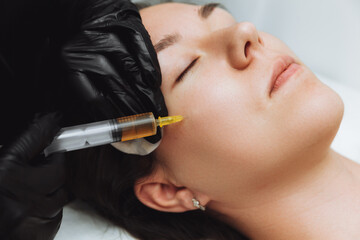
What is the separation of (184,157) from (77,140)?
324 millimetres

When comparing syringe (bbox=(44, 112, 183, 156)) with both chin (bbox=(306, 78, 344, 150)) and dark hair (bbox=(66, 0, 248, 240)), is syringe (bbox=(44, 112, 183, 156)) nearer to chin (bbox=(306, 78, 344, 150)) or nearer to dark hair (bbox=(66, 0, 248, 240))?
dark hair (bbox=(66, 0, 248, 240))

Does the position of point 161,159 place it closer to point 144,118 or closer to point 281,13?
point 144,118

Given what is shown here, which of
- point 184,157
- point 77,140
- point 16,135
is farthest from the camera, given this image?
point 184,157

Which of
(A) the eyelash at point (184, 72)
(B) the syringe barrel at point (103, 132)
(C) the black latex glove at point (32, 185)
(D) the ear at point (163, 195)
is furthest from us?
(D) the ear at point (163, 195)

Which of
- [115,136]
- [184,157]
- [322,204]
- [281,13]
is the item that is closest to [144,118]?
[115,136]

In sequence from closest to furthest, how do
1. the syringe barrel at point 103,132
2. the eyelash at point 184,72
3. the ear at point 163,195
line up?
the syringe barrel at point 103,132 → the eyelash at point 184,72 → the ear at point 163,195

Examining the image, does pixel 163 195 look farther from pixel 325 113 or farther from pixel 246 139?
pixel 325 113

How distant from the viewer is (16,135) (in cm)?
83

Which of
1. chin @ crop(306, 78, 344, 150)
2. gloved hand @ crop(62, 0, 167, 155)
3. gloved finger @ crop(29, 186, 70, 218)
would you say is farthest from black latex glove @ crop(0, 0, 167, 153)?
chin @ crop(306, 78, 344, 150)

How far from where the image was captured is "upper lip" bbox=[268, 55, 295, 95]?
3.31ft

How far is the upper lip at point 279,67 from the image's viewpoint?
3.31ft

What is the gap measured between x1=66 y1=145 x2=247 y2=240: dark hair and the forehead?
41 cm

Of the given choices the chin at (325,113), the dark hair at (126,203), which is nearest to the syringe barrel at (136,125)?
the dark hair at (126,203)

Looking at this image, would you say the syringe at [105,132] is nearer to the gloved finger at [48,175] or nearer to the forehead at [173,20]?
the gloved finger at [48,175]
